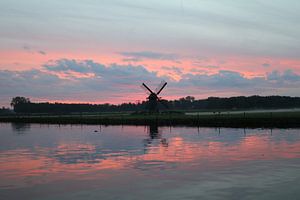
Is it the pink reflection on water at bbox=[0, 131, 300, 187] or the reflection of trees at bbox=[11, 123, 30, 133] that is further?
the reflection of trees at bbox=[11, 123, 30, 133]

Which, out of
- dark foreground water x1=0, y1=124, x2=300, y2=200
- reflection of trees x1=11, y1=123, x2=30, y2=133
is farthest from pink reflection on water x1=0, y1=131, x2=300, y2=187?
reflection of trees x1=11, y1=123, x2=30, y2=133

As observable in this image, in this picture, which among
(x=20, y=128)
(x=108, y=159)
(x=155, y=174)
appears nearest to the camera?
(x=155, y=174)

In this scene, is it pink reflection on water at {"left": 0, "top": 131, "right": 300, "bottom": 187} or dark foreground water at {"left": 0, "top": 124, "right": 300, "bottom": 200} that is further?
pink reflection on water at {"left": 0, "top": 131, "right": 300, "bottom": 187}

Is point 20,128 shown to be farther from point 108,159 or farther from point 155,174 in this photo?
point 155,174

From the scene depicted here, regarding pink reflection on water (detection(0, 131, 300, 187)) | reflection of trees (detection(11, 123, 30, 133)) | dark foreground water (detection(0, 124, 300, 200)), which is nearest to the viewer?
dark foreground water (detection(0, 124, 300, 200))

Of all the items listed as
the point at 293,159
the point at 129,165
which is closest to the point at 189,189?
the point at 129,165

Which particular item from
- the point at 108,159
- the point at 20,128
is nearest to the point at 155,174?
the point at 108,159

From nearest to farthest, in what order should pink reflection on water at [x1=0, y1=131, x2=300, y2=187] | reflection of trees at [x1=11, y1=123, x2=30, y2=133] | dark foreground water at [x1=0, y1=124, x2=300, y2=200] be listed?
dark foreground water at [x1=0, y1=124, x2=300, y2=200]
pink reflection on water at [x1=0, y1=131, x2=300, y2=187]
reflection of trees at [x1=11, y1=123, x2=30, y2=133]

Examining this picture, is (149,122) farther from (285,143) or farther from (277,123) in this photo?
(285,143)

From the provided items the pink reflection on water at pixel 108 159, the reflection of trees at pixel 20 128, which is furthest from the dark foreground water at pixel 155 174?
the reflection of trees at pixel 20 128

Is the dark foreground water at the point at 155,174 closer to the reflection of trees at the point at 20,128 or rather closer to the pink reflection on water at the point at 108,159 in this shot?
the pink reflection on water at the point at 108,159

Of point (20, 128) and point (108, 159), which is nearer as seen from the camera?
point (108, 159)

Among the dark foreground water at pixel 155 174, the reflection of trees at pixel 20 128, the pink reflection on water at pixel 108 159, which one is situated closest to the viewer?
the dark foreground water at pixel 155 174

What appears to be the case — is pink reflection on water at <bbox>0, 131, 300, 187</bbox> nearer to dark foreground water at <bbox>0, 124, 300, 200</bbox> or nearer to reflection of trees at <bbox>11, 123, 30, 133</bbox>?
dark foreground water at <bbox>0, 124, 300, 200</bbox>
